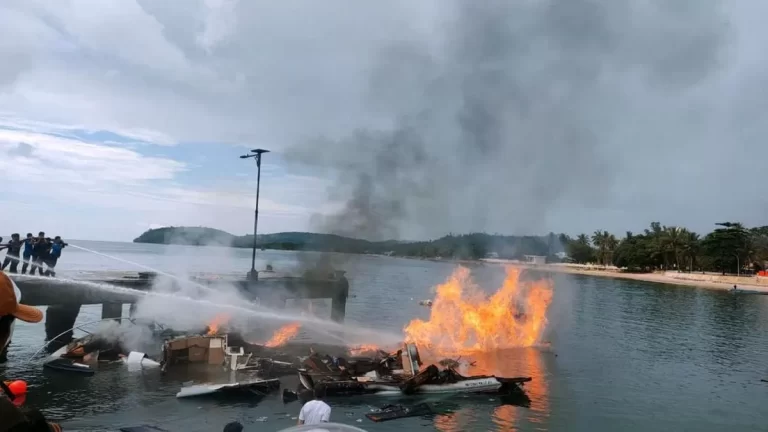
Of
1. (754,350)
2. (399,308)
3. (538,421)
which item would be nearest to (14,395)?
(538,421)

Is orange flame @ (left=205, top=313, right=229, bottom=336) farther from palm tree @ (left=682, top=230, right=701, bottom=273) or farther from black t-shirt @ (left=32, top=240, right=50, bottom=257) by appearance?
palm tree @ (left=682, top=230, right=701, bottom=273)

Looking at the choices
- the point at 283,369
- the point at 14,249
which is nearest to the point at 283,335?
the point at 283,369

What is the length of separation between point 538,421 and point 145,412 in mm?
19610

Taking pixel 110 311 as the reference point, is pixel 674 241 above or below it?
above

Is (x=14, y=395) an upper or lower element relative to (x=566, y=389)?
upper

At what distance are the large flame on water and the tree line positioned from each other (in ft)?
299

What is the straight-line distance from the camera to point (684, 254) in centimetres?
16638

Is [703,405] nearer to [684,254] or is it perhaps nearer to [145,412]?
[145,412]

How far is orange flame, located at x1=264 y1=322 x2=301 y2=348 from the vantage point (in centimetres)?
3875

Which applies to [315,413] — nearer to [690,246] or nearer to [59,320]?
[59,320]

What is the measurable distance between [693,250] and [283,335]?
6564 inches

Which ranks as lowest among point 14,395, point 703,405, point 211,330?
point 703,405

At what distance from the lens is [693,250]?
166 meters

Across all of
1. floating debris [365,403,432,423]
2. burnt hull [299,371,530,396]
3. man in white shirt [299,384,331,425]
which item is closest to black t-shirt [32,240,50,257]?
burnt hull [299,371,530,396]
